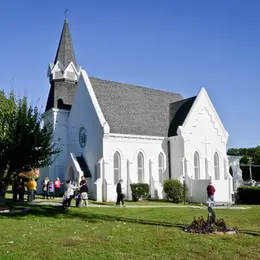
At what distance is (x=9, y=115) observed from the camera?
20.4m

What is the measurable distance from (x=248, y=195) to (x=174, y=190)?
22.4ft

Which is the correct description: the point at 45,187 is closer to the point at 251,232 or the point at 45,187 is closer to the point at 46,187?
the point at 46,187

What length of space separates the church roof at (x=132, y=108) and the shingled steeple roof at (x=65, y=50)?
21.9ft

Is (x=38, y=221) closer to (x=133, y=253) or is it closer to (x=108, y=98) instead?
(x=133, y=253)

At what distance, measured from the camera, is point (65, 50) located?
40.0 m

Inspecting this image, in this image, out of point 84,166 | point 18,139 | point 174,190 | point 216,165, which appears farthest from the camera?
point 216,165

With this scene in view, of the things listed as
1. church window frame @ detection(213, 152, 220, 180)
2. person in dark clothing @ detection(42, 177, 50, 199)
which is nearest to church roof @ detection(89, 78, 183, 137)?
church window frame @ detection(213, 152, 220, 180)

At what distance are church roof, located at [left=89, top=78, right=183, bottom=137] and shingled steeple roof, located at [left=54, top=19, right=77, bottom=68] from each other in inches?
263

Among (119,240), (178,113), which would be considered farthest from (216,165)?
(119,240)

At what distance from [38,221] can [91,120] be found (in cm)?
1715

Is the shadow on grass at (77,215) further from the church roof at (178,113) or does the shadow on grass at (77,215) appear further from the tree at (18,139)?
the church roof at (178,113)

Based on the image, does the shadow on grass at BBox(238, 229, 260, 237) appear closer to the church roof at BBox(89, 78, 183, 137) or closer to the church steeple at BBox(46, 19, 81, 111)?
the church roof at BBox(89, 78, 183, 137)

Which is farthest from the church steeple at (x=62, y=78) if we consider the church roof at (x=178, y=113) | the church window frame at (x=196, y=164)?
the church window frame at (x=196, y=164)

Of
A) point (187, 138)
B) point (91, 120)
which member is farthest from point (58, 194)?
point (187, 138)
